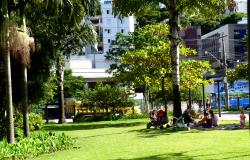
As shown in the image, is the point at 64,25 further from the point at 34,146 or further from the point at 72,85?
the point at 72,85

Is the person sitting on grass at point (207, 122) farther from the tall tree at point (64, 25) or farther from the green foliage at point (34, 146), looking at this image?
the green foliage at point (34, 146)

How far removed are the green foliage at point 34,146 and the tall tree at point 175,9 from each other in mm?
9473

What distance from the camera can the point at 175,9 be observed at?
2664 cm

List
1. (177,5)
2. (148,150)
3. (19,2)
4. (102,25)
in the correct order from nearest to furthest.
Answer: (148,150), (19,2), (177,5), (102,25)

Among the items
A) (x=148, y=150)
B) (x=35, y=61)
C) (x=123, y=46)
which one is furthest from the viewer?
(x=123, y=46)

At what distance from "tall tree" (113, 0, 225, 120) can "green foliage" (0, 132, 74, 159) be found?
9.47 metres

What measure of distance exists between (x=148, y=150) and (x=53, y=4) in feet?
20.4

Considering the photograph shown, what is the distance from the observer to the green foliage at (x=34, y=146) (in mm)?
14805

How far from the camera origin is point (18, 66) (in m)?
22.5

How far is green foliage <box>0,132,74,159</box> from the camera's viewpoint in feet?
48.6

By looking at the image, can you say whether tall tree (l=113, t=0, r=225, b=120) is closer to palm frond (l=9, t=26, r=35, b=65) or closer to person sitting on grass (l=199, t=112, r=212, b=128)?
person sitting on grass (l=199, t=112, r=212, b=128)

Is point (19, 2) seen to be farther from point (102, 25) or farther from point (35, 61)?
point (102, 25)

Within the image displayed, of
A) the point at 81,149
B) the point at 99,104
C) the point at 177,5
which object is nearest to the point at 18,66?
the point at 81,149

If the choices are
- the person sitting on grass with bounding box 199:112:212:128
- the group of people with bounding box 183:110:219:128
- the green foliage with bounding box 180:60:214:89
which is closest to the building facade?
the green foliage with bounding box 180:60:214:89
